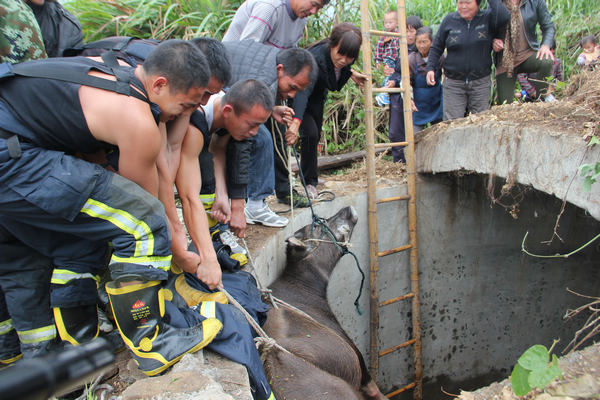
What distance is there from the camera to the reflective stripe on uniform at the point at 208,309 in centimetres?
204

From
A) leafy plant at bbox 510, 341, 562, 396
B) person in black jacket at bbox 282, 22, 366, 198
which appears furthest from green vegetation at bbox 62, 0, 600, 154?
leafy plant at bbox 510, 341, 562, 396

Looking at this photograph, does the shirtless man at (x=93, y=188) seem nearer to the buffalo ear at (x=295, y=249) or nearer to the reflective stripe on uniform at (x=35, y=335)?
the reflective stripe on uniform at (x=35, y=335)

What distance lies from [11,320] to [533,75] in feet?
17.0

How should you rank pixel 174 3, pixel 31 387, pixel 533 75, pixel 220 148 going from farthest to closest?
pixel 174 3 < pixel 533 75 < pixel 220 148 < pixel 31 387

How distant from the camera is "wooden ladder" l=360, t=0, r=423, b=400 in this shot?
4527 millimetres

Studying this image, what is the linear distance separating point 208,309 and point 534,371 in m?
1.40

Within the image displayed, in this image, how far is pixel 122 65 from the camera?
6.23ft

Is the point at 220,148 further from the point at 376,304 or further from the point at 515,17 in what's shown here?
the point at 515,17

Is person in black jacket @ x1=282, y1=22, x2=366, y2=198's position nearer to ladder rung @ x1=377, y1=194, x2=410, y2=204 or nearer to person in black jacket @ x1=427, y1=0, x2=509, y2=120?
ladder rung @ x1=377, y1=194, x2=410, y2=204

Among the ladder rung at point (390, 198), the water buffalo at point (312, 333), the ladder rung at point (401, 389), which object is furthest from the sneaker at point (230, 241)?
the ladder rung at point (401, 389)

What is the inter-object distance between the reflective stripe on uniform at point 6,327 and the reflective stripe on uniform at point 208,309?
0.86 metres

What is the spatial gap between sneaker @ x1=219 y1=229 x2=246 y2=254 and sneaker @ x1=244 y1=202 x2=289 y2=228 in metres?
0.63

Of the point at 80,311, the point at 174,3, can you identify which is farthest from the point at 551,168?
the point at 174,3

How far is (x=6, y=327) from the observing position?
2.02 metres
